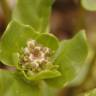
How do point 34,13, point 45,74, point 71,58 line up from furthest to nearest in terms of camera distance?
point 34,13 → point 71,58 → point 45,74

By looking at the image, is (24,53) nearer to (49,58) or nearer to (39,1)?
(49,58)

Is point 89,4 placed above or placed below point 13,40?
above

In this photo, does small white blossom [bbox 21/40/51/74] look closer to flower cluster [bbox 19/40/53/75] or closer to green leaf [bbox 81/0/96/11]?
flower cluster [bbox 19/40/53/75]

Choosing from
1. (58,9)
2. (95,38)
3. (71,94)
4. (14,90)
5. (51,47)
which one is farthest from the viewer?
(58,9)

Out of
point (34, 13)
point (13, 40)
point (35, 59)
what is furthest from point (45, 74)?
point (34, 13)

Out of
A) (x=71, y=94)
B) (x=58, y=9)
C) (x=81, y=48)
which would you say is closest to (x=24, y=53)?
(x=81, y=48)

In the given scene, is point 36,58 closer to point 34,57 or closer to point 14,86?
point 34,57

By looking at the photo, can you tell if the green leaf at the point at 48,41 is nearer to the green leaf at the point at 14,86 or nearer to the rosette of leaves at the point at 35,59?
the rosette of leaves at the point at 35,59
